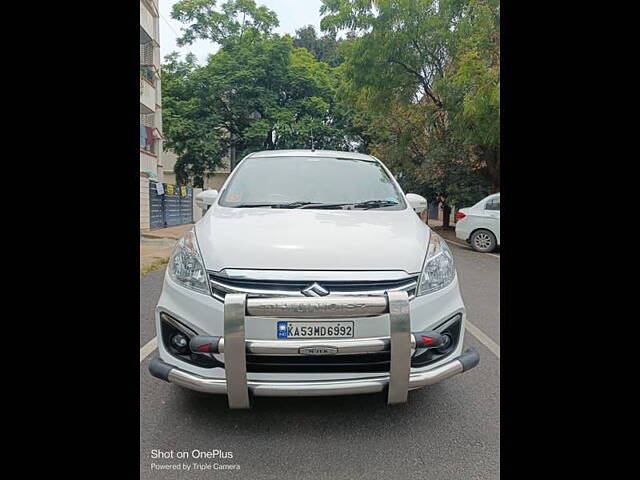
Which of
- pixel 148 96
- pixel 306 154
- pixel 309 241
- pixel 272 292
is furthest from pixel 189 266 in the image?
pixel 148 96

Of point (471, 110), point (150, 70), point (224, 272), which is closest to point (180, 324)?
point (224, 272)

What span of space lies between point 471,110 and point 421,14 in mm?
4444

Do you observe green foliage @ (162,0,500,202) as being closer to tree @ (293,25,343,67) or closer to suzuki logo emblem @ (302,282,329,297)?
tree @ (293,25,343,67)

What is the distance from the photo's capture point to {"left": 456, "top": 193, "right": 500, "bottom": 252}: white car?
8234 mm

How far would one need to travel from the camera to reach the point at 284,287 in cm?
191

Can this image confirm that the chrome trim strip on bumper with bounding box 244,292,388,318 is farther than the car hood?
No

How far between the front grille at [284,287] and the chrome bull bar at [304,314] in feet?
0.17

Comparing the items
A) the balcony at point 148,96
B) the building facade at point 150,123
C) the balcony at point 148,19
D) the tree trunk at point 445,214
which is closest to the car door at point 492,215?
the tree trunk at point 445,214

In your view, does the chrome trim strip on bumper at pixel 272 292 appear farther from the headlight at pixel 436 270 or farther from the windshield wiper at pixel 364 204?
the windshield wiper at pixel 364 204

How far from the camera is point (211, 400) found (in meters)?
2.32

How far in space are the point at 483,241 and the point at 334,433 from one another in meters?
7.20

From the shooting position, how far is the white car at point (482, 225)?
823cm

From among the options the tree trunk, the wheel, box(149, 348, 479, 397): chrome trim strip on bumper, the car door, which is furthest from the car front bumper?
the tree trunk
